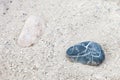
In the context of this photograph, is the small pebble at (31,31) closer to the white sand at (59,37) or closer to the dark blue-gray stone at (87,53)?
the white sand at (59,37)

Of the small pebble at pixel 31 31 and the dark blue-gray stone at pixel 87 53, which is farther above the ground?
the small pebble at pixel 31 31

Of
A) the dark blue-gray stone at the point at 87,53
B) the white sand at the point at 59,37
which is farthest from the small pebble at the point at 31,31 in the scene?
the dark blue-gray stone at the point at 87,53

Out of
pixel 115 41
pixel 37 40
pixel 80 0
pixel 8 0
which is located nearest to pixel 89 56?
pixel 115 41

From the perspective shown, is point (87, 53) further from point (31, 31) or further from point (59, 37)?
point (31, 31)

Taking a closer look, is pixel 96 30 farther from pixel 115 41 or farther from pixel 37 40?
pixel 37 40

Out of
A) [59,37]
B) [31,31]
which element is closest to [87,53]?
[59,37]

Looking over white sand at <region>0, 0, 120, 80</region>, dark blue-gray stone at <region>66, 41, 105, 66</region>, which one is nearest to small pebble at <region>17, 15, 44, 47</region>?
white sand at <region>0, 0, 120, 80</region>

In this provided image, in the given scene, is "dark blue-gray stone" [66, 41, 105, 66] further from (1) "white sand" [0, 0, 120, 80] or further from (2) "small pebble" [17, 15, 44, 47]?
(2) "small pebble" [17, 15, 44, 47]
